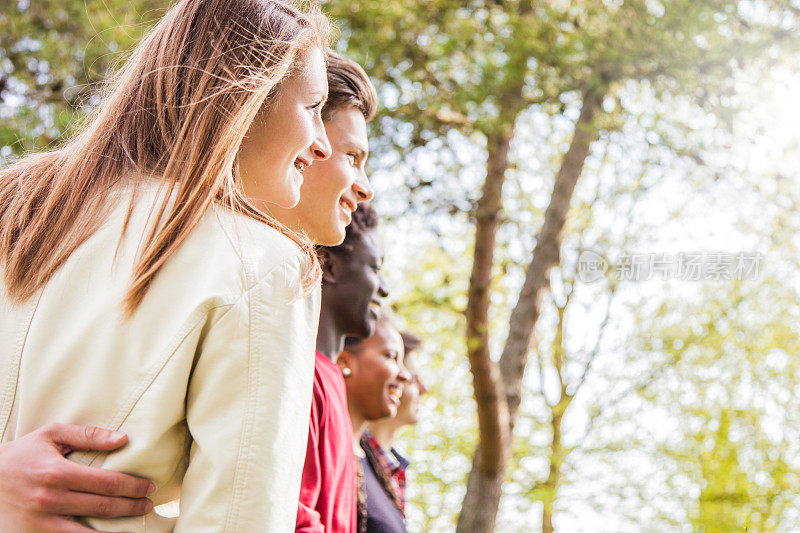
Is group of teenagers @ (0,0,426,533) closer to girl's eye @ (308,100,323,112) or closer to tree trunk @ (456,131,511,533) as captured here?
girl's eye @ (308,100,323,112)

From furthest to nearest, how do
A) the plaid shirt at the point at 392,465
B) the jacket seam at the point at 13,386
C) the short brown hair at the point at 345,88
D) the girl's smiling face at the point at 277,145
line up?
the plaid shirt at the point at 392,465 < the short brown hair at the point at 345,88 < the girl's smiling face at the point at 277,145 < the jacket seam at the point at 13,386

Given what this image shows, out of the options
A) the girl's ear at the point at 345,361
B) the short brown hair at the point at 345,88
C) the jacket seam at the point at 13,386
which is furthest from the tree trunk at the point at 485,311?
the jacket seam at the point at 13,386

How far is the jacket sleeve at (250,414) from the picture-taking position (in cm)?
108

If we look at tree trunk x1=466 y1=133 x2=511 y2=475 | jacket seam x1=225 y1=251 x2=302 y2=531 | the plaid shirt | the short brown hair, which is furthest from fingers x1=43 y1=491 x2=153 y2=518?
tree trunk x1=466 y1=133 x2=511 y2=475

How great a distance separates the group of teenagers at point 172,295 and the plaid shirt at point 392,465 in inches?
87.3

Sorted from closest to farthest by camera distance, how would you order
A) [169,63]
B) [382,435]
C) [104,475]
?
[104,475]
[169,63]
[382,435]

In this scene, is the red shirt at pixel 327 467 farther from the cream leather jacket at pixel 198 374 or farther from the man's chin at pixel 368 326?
the cream leather jacket at pixel 198 374

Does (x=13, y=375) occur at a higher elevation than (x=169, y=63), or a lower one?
lower

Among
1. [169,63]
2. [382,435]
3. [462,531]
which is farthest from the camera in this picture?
[462,531]

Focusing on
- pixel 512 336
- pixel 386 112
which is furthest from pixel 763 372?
pixel 386 112

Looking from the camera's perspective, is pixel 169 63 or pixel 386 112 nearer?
pixel 169 63

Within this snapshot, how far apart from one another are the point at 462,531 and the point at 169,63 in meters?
5.83

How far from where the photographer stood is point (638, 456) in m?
13.8

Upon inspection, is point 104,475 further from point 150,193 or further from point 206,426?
point 150,193
